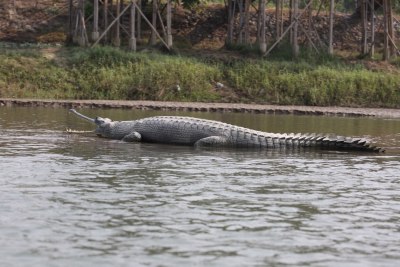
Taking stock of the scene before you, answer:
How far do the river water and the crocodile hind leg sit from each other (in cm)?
37

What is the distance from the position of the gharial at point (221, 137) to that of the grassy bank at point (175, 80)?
10960mm

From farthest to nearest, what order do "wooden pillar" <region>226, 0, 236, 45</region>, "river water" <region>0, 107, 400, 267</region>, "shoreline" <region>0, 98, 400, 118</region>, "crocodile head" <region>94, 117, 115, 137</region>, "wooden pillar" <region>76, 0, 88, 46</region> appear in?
"wooden pillar" <region>226, 0, 236, 45</region>, "wooden pillar" <region>76, 0, 88, 46</region>, "shoreline" <region>0, 98, 400, 118</region>, "crocodile head" <region>94, 117, 115, 137</region>, "river water" <region>0, 107, 400, 267</region>

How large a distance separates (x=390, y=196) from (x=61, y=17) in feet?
106

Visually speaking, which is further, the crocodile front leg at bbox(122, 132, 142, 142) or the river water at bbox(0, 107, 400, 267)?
the crocodile front leg at bbox(122, 132, 142, 142)

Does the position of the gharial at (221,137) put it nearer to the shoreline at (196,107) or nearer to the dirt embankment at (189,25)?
the shoreline at (196,107)

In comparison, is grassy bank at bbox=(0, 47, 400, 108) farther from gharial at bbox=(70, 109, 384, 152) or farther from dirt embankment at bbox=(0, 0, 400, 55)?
gharial at bbox=(70, 109, 384, 152)

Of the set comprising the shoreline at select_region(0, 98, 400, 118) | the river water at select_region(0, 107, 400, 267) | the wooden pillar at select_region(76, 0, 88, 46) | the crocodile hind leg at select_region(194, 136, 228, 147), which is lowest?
the river water at select_region(0, 107, 400, 267)

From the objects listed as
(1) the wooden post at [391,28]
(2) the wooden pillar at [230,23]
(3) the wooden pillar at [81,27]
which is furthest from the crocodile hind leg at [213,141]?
(1) the wooden post at [391,28]

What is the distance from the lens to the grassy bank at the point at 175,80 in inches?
1087

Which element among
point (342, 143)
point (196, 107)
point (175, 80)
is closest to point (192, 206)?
point (342, 143)

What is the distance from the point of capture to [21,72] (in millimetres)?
27953

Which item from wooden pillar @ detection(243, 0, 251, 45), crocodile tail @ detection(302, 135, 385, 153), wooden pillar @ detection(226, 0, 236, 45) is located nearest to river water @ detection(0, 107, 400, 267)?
crocodile tail @ detection(302, 135, 385, 153)

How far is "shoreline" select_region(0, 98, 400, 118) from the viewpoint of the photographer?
24656mm

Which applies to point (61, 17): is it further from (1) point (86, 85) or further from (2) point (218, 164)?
(2) point (218, 164)
